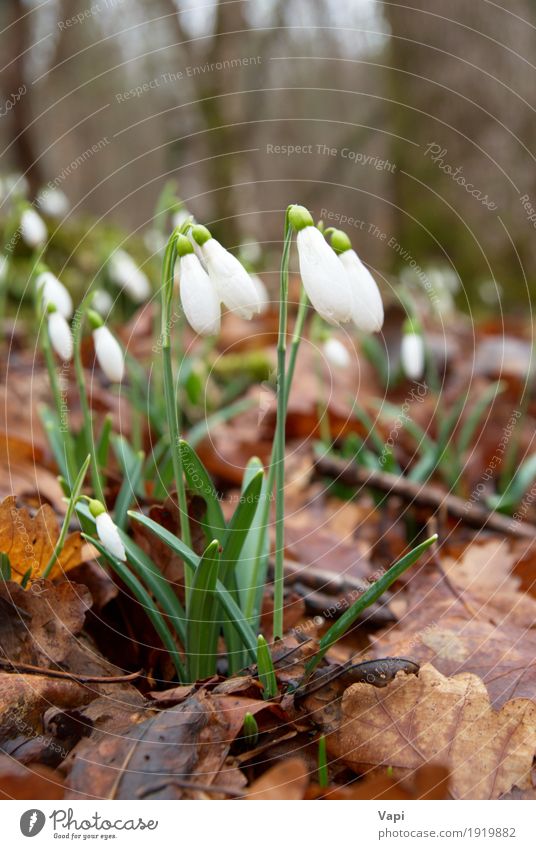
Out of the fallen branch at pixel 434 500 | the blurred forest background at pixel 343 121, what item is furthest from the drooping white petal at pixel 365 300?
the blurred forest background at pixel 343 121

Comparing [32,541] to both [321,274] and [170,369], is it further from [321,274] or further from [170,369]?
[321,274]

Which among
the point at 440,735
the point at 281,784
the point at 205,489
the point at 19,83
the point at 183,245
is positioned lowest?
the point at 440,735

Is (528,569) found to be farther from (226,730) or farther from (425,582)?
(226,730)

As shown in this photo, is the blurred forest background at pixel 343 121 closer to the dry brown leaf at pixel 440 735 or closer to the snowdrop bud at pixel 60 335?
the snowdrop bud at pixel 60 335

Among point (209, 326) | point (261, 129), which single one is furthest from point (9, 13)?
point (209, 326)

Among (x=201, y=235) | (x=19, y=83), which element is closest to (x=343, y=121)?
(x=19, y=83)

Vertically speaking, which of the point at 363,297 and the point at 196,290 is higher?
the point at 196,290

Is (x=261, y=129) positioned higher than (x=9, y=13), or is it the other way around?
(x=9, y=13)

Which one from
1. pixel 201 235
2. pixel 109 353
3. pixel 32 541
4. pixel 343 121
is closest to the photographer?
pixel 201 235
